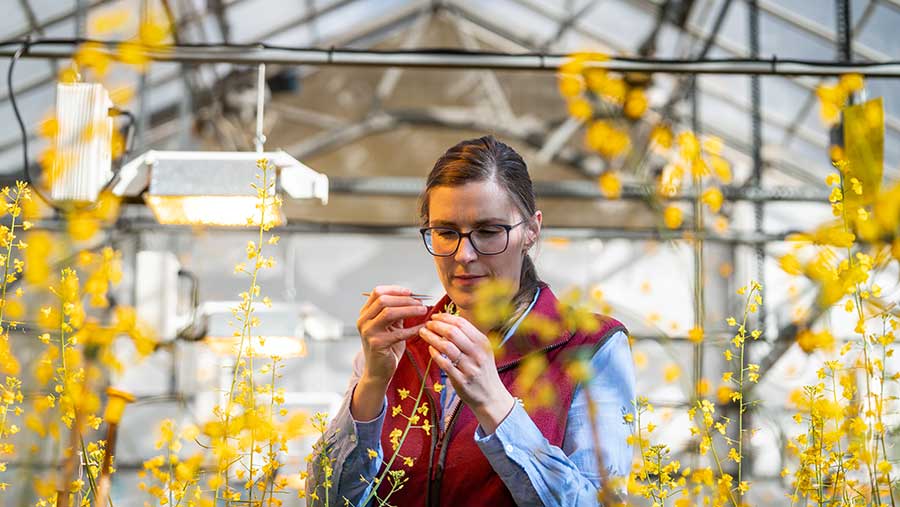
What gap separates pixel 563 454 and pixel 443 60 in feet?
3.71

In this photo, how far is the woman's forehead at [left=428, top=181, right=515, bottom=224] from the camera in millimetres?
1319

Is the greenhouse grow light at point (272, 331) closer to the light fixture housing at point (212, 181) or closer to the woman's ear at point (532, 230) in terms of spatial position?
the light fixture housing at point (212, 181)

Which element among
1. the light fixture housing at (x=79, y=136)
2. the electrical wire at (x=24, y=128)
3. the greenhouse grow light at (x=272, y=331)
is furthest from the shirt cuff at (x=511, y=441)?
the greenhouse grow light at (x=272, y=331)

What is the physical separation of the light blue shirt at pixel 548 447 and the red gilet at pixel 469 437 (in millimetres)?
21

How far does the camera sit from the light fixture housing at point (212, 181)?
2.71 m

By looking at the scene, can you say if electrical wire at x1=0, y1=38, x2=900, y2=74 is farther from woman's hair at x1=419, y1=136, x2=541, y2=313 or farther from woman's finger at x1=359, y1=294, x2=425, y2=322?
woman's finger at x1=359, y1=294, x2=425, y2=322

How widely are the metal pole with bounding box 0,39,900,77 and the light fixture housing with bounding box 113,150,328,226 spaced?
20.4 inches

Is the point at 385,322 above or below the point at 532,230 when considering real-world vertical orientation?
below

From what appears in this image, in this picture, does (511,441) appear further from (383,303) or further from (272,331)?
(272,331)

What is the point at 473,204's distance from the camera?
132cm

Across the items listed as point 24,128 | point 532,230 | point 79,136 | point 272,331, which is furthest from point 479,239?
point 272,331

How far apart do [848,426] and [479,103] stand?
914 cm

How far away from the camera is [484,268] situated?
1314 mm

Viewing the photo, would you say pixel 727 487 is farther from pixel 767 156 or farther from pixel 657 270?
pixel 657 270
